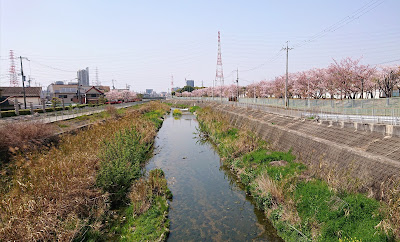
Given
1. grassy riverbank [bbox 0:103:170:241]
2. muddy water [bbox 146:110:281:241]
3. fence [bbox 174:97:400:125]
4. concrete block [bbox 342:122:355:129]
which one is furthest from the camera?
fence [bbox 174:97:400:125]

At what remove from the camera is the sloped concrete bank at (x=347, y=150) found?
9781mm

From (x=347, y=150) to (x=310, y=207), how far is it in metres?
4.90

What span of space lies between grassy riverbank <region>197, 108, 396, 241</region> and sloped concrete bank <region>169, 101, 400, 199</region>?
82 cm

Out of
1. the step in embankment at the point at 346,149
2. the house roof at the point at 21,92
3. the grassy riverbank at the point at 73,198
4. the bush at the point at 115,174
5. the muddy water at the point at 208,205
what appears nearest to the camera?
the grassy riverbank at the point at 73,198

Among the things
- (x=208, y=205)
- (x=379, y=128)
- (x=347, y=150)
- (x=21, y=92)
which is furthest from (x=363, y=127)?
(x=21, y=92)

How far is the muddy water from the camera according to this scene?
10367 millimetres

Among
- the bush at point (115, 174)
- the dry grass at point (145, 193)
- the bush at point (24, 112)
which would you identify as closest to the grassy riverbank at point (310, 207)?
the dry grass at point (145, 193)

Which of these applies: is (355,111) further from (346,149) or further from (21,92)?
(21,92)

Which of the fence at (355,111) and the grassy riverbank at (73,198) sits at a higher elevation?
the fence at (355,111)

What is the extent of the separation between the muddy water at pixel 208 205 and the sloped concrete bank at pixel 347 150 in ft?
13.8

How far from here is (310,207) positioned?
9508mm

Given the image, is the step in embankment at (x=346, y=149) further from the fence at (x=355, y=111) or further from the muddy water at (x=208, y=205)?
the muddy water at (x=208, y=205)

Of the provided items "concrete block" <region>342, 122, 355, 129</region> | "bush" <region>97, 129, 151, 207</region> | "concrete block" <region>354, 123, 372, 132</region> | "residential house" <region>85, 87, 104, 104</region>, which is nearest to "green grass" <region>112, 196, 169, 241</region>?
"bush" <region>97, 129, 151, 207</region>

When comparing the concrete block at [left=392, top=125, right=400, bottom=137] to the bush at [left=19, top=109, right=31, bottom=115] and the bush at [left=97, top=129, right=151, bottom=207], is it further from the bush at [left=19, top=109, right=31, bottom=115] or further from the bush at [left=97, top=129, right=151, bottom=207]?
the bush at [left=19, top=109, right=31, bottom=115]
